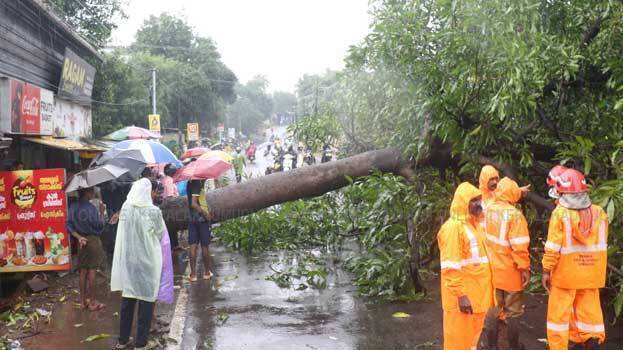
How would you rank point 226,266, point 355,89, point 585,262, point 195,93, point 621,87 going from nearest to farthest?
point 585,262 → point 621,87 → point 355,89 → point 226,266 → point 195,93

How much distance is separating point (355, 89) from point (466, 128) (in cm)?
182

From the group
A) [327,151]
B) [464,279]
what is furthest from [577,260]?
[327,151]

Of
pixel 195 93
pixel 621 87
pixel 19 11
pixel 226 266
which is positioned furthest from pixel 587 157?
pixel 195 93

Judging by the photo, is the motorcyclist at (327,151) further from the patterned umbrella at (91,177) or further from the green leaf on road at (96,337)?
the green leaf on road at (96,337)

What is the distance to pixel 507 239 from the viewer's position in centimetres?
505

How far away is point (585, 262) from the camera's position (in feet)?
15.5

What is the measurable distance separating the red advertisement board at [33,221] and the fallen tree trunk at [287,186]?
62.7 inches

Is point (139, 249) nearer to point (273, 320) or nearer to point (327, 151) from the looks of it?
point (273, 320)

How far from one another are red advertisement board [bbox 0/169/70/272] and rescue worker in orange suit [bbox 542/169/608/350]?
5803 millimetres

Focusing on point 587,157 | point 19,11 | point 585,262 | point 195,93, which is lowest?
point 585,262

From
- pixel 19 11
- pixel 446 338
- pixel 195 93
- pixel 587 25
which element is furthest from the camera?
pixel 195 93

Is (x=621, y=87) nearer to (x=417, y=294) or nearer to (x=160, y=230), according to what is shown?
(x=417, y=294)

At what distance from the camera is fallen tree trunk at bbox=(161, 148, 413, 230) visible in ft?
28.0

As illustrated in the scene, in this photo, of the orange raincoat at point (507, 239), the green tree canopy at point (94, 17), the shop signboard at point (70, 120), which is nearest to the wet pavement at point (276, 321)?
the orange raincoat at point (507, 239)
